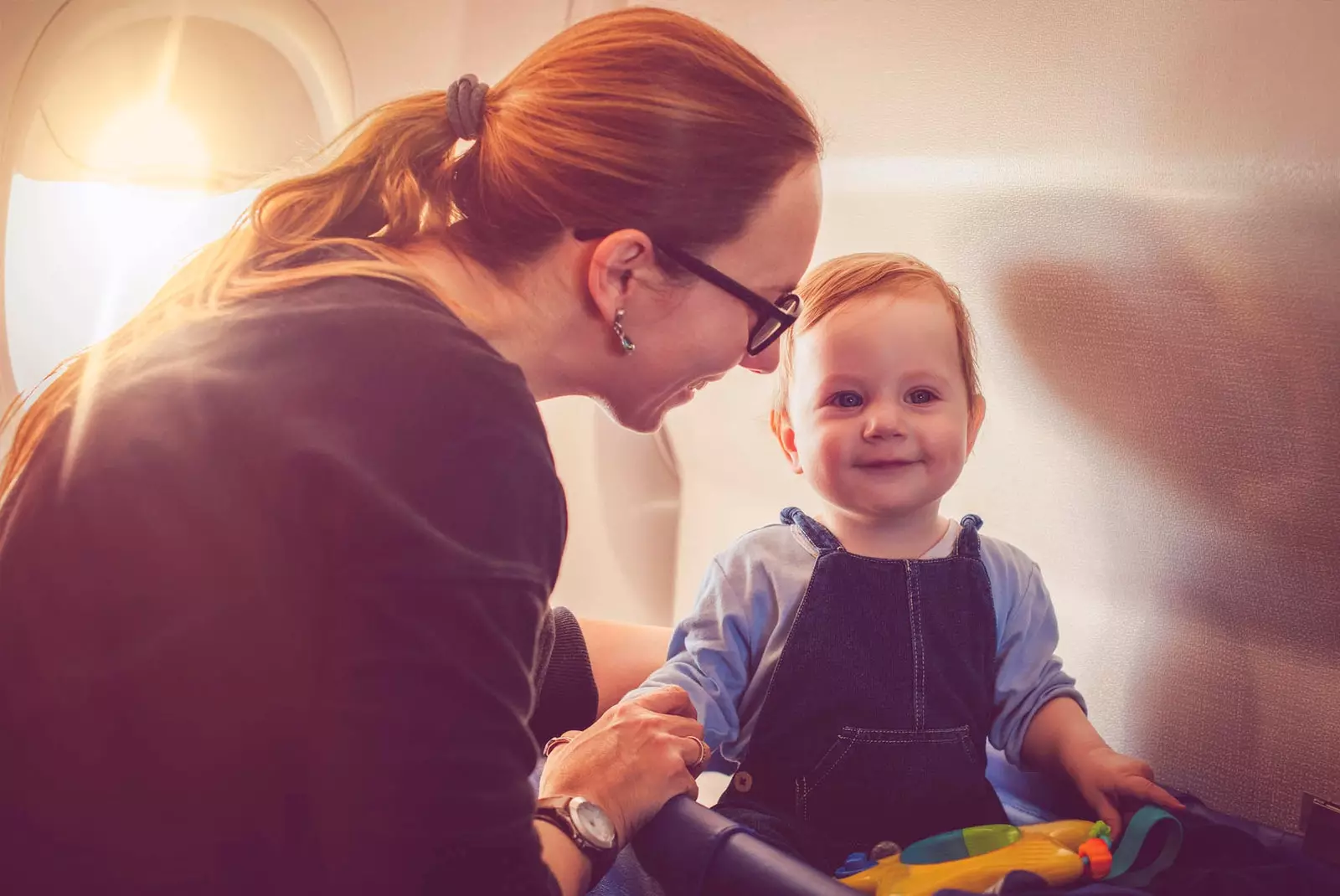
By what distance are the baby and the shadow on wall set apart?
0.13 metres

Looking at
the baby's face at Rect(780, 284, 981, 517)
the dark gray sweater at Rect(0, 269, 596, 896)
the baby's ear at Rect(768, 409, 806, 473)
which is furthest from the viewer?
the baby's ear at Rect(768, 409, 806, 473)

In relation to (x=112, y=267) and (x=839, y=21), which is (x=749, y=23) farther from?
(x=112, y=267)

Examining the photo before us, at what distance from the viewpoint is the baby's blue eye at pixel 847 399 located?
42.2 inches

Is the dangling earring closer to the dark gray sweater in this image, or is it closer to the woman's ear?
the woman's ear

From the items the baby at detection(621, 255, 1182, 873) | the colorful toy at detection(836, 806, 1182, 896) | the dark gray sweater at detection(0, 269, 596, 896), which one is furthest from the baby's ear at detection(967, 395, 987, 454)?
the dark gray sweater at detection(0, 269, 596, 896)

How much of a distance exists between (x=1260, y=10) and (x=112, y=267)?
1303mm

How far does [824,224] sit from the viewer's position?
1.51 meters

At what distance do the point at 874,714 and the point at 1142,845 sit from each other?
24 centimetres

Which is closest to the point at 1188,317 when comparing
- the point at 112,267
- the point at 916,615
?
the point at 916,615

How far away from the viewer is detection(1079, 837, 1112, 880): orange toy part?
33.9 inches

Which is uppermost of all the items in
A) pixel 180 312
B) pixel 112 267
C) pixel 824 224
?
pixel 824 224

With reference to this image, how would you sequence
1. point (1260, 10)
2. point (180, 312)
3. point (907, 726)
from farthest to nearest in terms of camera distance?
point (907, 726), point (1260, 10), point (180, 312)

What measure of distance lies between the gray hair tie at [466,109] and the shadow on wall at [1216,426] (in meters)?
0.59

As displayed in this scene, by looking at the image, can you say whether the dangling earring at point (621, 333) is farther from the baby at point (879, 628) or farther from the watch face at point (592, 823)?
the watch face at point (592, 823)
